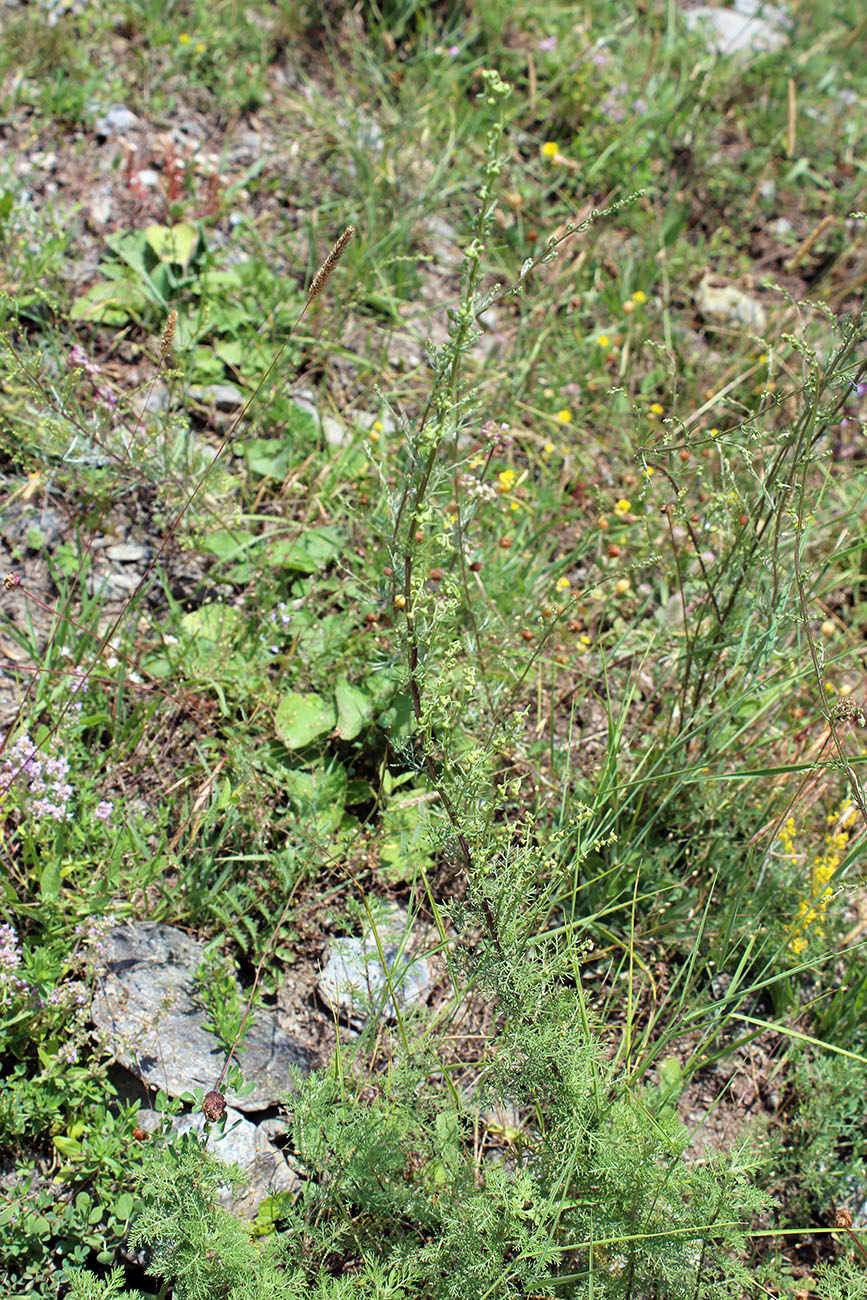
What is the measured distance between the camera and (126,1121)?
2.01 meters

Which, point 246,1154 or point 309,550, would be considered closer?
point 246,1154

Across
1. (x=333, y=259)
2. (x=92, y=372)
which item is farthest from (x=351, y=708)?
(x=92, y=372)

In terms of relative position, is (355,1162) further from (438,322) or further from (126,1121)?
(438,322)

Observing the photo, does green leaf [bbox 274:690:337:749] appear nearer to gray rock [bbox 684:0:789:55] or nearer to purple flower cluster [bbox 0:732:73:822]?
purple flower cluster [bbox 0:732:73:822]

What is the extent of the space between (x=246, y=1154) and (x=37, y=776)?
101 centimetres

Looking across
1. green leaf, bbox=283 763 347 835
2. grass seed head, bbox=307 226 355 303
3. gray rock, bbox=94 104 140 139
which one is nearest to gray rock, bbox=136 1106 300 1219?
green leaf, bbox=283 763 347 835

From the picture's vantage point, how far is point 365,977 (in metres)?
→ 2.26

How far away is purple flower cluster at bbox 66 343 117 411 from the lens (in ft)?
9.27

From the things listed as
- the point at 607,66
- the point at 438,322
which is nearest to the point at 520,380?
the point at 438,322

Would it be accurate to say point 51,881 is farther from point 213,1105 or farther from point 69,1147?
point 213,1105

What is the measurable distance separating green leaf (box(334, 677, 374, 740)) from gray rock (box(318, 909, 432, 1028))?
0.54 m

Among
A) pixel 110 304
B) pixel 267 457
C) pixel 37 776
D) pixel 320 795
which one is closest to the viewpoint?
pixel 37 776

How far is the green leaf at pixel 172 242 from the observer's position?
332 cm

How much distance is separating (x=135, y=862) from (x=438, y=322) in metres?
2.50
